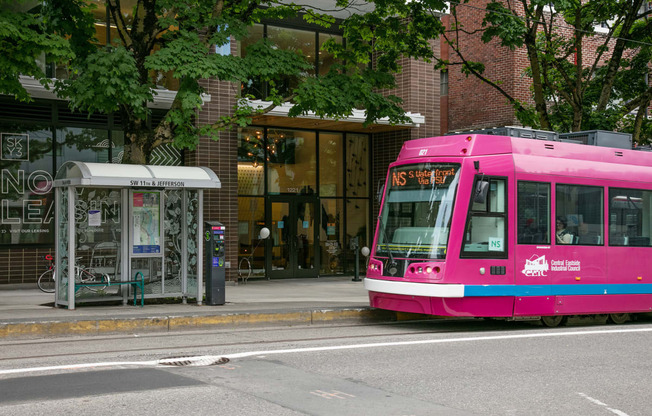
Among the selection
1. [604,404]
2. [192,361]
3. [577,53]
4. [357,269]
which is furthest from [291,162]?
[604,404]

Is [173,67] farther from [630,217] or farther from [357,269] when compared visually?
[357,269]

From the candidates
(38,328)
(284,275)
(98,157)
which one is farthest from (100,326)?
(284,275)

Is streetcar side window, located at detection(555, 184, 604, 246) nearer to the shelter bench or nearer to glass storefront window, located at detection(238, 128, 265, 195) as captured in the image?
the shelter bench

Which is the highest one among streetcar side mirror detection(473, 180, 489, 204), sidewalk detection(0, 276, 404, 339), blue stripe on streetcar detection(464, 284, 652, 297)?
streetcar side mirror detection(473, 180, 489, 204)

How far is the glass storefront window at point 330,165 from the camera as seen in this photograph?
23.6m

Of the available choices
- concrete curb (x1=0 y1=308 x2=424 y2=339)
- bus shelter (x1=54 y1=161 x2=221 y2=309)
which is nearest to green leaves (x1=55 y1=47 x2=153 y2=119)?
bus shelter (x1=54 y1=161 x2=221 y2=309)

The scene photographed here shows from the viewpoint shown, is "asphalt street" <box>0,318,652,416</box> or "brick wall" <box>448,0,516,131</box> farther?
"brick wall" <box>448,0,516,131</box>

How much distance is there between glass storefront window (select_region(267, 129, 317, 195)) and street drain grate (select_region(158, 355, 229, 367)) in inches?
528

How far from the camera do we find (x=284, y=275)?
22.6 metres

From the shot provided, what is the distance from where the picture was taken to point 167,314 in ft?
40.3

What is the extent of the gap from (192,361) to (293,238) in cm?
1389

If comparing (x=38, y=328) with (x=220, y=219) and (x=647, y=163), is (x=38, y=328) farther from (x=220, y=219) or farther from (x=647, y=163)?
(x=647, y=163)

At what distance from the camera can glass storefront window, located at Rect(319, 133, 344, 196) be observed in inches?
928

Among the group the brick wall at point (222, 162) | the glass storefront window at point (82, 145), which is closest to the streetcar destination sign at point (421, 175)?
the brick wall at point (222, 162)
